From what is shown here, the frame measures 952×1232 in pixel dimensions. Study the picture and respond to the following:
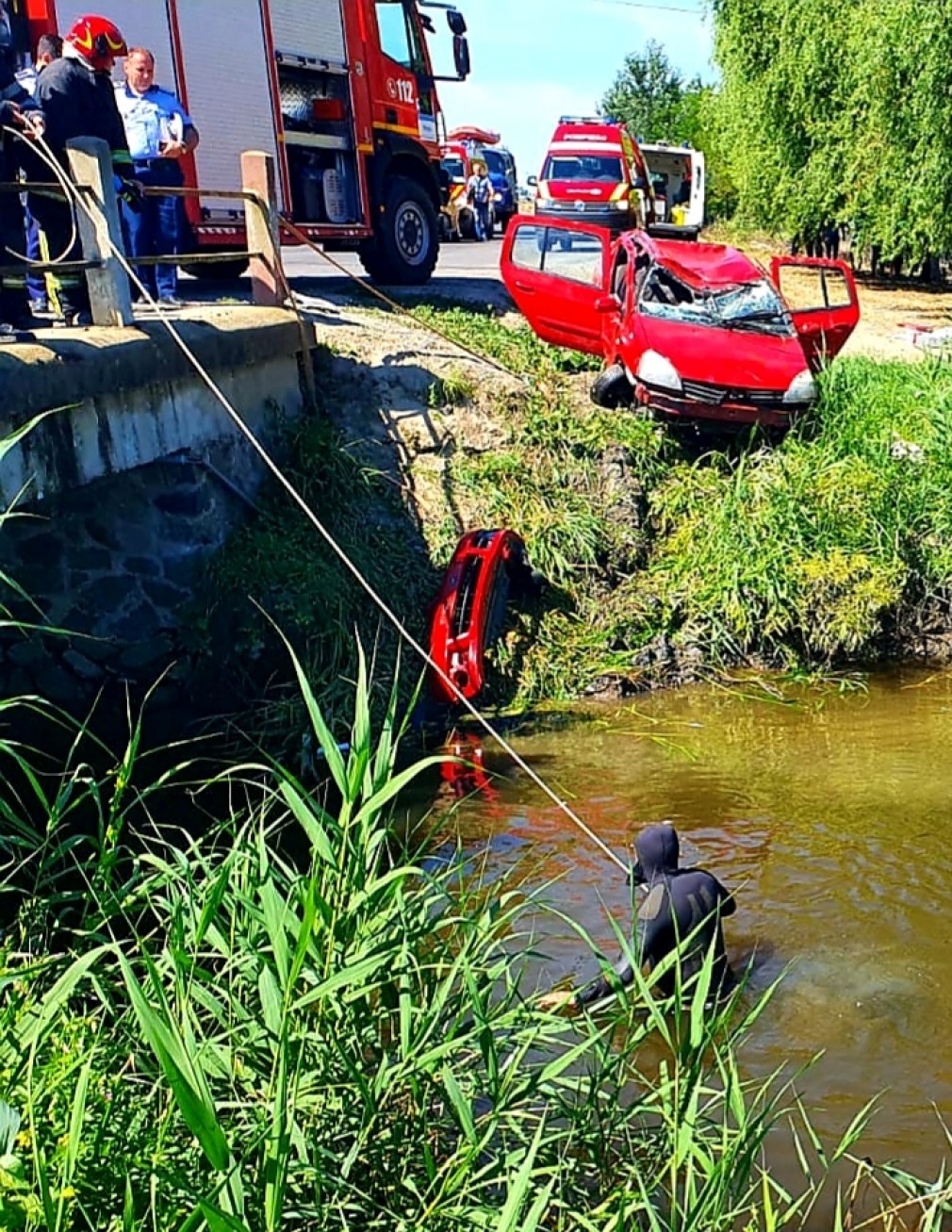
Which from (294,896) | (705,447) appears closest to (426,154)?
(705,447)

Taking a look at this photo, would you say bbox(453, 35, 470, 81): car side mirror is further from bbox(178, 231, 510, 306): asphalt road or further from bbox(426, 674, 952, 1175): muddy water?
bbox(426, 674, 952, 1175): muddy water

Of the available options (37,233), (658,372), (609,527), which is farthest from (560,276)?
(37,233)

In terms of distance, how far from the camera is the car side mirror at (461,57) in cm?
1316

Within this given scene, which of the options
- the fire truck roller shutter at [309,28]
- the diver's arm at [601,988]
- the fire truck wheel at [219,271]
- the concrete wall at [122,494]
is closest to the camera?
the diver's arm at [601,988]

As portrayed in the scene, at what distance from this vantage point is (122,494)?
8.12m

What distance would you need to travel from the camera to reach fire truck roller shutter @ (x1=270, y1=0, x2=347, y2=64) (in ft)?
38.9

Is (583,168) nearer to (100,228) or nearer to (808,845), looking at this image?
(100,228)

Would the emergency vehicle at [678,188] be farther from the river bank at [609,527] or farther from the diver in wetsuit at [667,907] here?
the diver in wetsuit at [667,907]

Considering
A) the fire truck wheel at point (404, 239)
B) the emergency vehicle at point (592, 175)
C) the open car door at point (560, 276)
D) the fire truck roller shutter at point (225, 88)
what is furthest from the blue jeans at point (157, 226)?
the emergency vehicle at point (592, 175)

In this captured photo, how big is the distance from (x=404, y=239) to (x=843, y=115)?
10.7 m

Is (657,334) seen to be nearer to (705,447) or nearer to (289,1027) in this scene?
(705,447)

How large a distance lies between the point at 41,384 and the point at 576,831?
3703mm

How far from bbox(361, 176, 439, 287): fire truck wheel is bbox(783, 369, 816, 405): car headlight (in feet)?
16.7

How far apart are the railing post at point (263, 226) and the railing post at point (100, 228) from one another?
215 centimetres
